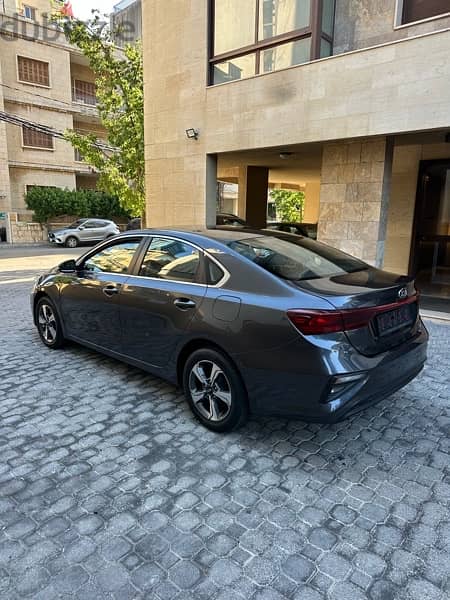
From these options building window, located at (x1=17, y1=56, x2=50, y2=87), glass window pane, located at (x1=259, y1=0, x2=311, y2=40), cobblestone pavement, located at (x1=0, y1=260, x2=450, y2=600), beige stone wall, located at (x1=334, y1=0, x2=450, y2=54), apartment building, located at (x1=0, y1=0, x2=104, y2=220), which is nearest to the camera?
cobblestone pavement, located at (x1=0, y1=260, x2=450, y2=600)

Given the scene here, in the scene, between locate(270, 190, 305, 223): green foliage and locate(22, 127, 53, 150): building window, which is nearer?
locate(22, 127, 53, 150): building window

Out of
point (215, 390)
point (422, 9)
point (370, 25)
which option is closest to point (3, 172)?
point (370, 25)

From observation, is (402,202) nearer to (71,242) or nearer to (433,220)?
(433,220)

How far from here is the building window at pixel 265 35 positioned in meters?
7.05

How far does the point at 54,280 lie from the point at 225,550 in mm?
3612

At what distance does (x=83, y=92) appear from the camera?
95.3 feet

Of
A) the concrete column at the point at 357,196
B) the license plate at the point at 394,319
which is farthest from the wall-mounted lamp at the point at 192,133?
the license plate at the point at 394,319

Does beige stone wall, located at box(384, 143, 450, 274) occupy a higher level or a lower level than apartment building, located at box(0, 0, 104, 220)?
lower

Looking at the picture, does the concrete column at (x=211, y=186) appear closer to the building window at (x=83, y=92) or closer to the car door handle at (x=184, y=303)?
the car door handle at (x=184, y=303)

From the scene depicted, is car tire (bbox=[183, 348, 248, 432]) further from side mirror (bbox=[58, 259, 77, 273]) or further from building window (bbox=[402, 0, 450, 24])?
building window (bbox=[402, 0, 450, 24])

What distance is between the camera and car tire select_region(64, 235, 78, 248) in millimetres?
21359

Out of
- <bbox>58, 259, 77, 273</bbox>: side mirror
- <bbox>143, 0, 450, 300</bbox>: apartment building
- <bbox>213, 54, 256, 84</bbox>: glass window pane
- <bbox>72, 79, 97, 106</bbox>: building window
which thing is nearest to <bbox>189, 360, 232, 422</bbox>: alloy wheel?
<bbox>58, 259, 77, 273</bbox>: side mirror

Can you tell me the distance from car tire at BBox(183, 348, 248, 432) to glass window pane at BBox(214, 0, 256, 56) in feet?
22.9

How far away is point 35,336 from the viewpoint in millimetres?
5570
